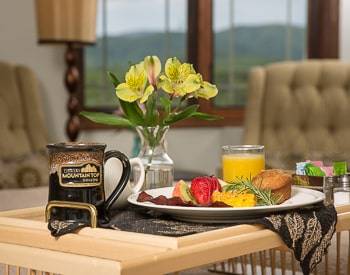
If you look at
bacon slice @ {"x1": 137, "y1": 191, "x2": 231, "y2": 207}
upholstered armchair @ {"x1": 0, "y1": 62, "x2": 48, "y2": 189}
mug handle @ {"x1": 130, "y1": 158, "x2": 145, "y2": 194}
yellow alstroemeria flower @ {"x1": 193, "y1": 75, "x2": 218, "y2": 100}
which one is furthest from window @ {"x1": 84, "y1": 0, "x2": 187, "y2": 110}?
bacon slice @ {"x1": 137, "y1": 191, "x2": 231, "y2": 207}

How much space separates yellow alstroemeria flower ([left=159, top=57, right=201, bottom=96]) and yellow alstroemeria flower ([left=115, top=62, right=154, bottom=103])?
0.06 metres

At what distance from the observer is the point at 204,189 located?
1.61 m

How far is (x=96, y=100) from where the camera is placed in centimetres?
466

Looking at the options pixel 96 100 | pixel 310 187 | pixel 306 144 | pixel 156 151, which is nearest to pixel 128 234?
pixel 156 151

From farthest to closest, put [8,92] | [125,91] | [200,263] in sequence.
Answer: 1. [8,92]
2. [125,91]
3. [200,263]

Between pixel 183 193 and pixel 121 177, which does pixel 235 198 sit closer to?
pixel 183 193

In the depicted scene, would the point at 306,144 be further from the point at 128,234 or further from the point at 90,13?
the point at 128,234

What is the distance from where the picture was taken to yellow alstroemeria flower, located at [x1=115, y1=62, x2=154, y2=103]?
1.79m

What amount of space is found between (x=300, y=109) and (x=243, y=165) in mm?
2514

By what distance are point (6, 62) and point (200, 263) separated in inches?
113

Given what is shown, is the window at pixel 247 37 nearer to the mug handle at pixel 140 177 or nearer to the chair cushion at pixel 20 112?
the chair cushion at pixel 20 112

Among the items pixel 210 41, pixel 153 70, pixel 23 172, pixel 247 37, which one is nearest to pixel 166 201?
pixel 153 70

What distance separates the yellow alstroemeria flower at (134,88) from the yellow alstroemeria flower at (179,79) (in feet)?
0.18

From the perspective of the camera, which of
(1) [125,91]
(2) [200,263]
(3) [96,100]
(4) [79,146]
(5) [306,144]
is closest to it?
(2) [200,263]
